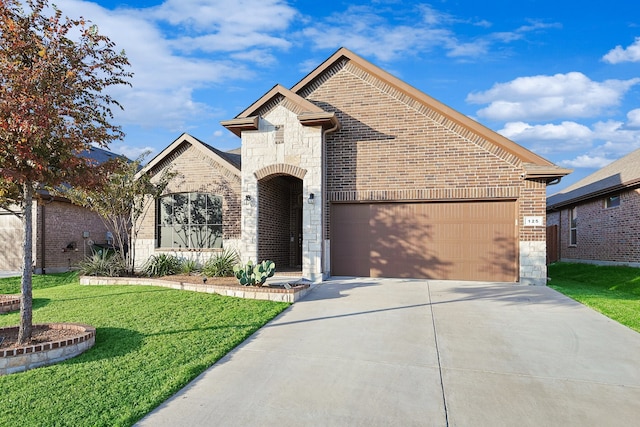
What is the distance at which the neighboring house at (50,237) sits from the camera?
606 inches

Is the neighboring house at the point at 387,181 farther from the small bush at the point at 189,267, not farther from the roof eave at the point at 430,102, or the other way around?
the small bush at the point at 189,267

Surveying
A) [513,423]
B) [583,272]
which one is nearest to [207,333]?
[513,423]

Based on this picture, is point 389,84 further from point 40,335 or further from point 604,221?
point 604,221

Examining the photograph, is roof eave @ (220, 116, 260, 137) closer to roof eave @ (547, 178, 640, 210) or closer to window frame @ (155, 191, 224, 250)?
window frame @ (155, 191, 224, 250)

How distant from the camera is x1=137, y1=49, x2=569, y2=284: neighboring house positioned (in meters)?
11.4

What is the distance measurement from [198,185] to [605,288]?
A: 1405 centimetres

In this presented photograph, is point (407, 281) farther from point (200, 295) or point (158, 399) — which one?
point (158, 399)

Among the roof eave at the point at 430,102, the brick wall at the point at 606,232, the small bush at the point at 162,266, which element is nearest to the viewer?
the roof eave at the point at 430,102

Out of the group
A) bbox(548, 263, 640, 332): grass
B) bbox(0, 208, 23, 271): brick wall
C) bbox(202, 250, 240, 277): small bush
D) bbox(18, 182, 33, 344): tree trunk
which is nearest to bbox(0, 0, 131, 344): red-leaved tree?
bbox(18, 182, 33, 344): tree trunk

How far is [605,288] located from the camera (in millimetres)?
12359

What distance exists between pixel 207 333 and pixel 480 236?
859 cm

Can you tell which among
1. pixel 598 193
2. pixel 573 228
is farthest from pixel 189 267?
pixel 573 228

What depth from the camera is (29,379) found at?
15.3ft

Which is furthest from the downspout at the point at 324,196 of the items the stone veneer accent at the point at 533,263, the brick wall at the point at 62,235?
the brick wall at the point at 62,235
